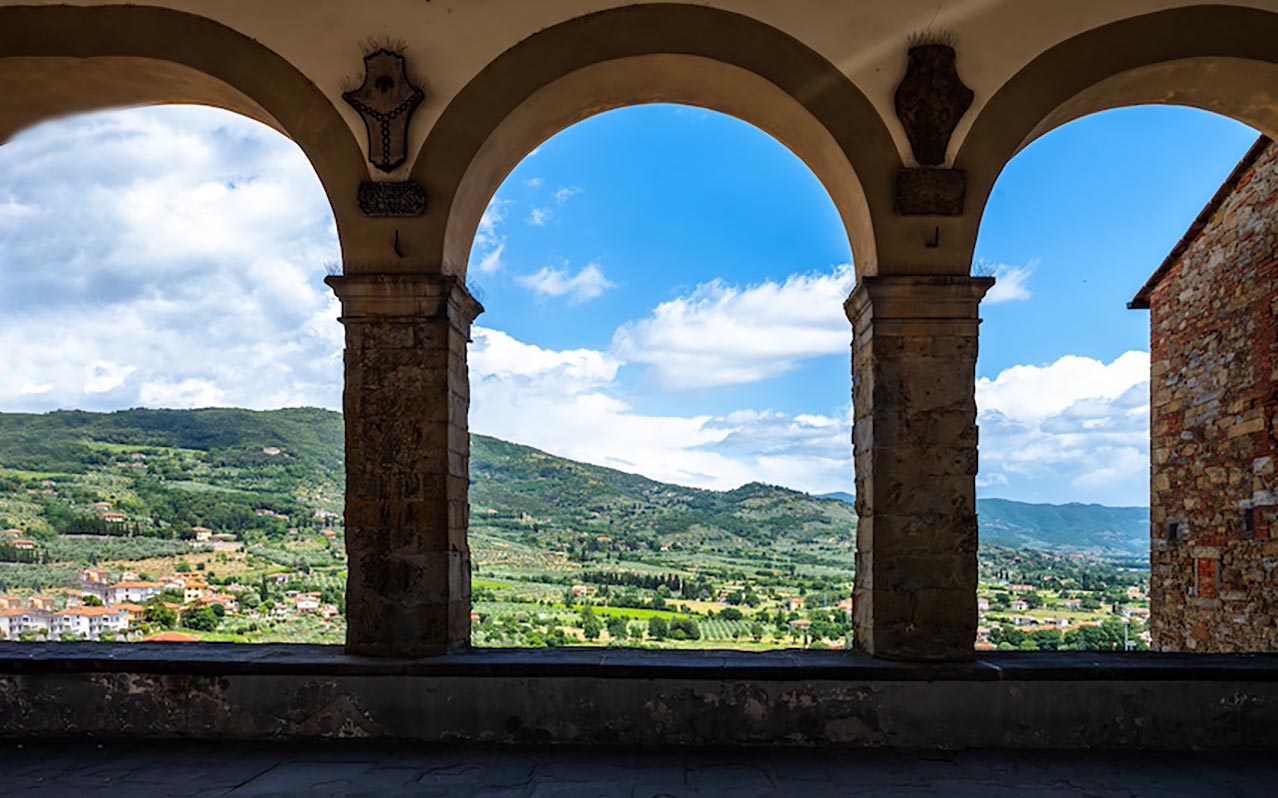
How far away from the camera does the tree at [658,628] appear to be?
5.34 m

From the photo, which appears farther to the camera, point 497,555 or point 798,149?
point 497,555

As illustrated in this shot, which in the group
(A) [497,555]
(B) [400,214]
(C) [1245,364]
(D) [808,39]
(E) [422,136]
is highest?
(D) [808,39]

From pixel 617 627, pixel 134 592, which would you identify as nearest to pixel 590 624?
pixel 617 627

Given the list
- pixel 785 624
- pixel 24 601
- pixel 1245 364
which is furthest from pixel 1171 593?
pixel 24 601

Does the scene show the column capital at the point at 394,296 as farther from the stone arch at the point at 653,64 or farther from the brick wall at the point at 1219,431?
the brick wall at the point at 1219,431

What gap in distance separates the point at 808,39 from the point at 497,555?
14.7ft

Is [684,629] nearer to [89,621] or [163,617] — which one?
[163,617]

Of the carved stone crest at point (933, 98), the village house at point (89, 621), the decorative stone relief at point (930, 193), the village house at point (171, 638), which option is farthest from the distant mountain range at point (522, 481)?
the carved stone crest at point (933, 98)

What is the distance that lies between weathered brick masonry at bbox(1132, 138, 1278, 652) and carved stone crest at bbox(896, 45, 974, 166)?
334 cm

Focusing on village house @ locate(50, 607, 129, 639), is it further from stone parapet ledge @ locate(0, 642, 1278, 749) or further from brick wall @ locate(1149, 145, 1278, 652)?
brick wall @ locate(1149, 145, 1278, 652)

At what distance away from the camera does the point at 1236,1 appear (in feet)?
12.9

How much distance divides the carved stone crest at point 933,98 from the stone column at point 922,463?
0.66 m

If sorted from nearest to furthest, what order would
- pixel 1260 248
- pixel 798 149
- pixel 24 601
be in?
pixel 798 149
pixel 1260 248
pixel 24 601

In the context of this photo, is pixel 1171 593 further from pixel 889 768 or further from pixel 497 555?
pixel 497 555
